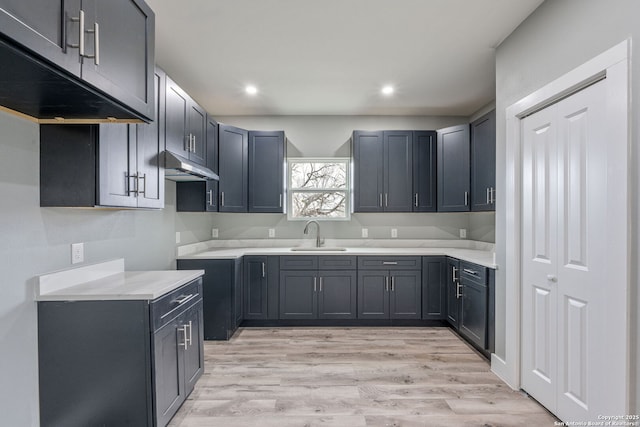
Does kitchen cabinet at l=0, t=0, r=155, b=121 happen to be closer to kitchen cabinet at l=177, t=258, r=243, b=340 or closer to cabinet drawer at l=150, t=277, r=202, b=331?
cabinet drawer at l=150, t=277, r=202, b=331

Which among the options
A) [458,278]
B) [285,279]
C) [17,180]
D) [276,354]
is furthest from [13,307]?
[458,278]

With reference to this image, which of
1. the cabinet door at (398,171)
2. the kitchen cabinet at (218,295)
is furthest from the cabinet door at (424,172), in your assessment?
the kitchen cabinet at (218,295)

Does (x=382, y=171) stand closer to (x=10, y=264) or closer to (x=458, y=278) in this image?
(x=458, y=278)

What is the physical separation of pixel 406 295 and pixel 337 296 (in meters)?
0.81

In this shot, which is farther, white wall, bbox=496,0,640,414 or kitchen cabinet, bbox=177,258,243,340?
kitchen cabinet, bbox=177,258,243,340

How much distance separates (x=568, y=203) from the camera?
190 cm

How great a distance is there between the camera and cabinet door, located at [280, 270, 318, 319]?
3738 millimetres

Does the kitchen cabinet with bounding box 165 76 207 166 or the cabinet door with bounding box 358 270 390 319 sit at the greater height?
the kitchen cabinet with bounding box 165 76 207 166

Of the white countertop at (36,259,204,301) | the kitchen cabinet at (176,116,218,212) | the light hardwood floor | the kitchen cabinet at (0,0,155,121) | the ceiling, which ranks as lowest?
the light hardwood floor

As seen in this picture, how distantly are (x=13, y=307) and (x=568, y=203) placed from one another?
304 centimetres

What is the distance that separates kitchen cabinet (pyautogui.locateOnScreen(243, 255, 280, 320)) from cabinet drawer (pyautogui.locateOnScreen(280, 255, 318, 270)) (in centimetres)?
9

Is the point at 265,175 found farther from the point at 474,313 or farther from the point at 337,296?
the point at 474,313

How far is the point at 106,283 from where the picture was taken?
1941 millimetres

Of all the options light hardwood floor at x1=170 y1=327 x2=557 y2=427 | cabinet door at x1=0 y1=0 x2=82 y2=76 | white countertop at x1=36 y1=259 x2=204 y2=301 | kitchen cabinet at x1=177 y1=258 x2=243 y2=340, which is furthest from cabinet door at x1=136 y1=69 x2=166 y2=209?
light hardwood floor at x1=170 y1=327 x2=557 y2=427
